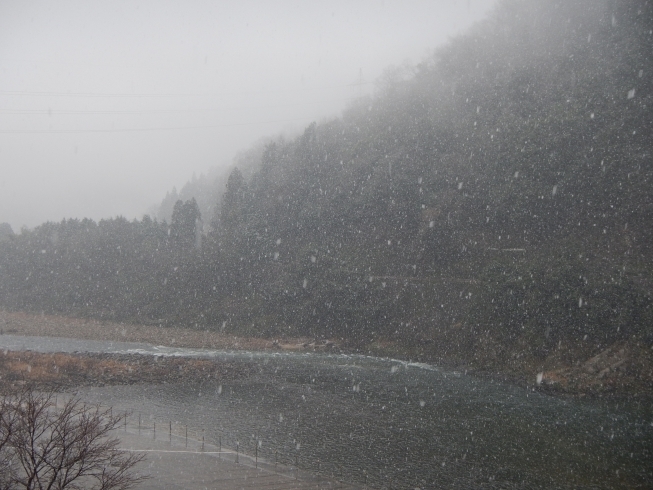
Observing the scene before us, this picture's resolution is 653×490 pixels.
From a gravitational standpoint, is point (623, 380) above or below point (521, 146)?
below

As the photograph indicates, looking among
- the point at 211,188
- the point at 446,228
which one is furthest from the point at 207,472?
the point at 211,188

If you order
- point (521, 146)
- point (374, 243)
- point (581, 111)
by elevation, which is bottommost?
point (374, 243)

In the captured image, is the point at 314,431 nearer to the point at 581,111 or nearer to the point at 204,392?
the point at 204,392

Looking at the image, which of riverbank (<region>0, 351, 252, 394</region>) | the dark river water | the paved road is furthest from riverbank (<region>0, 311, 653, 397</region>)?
the paved road

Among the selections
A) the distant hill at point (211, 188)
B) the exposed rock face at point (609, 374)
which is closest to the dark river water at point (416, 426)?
the exposed rock face at point (609, 374)

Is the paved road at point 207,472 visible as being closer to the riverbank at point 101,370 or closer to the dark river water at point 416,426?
the dark river water at point 416,426

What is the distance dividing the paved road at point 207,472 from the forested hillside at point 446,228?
34.6 meters

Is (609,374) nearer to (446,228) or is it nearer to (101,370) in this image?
(446,228)

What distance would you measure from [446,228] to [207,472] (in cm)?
6039

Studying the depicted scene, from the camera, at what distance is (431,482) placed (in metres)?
18.9

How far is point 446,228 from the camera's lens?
236 ft

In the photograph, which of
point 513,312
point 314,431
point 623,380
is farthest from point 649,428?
point 513,312

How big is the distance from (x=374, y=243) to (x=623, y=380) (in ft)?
159

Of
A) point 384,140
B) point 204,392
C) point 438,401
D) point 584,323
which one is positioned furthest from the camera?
point 384,140
